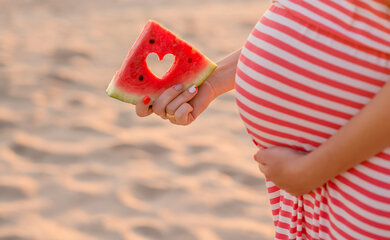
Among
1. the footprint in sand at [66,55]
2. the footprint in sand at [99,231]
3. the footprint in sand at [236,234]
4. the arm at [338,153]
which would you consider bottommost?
the arm at [338,153]

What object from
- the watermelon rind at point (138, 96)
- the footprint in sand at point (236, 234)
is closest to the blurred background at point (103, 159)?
the footprint in sand at point (236, 234)

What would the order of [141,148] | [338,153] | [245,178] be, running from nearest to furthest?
[338,153], [245,178], [141,148]

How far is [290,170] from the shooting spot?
1305mm

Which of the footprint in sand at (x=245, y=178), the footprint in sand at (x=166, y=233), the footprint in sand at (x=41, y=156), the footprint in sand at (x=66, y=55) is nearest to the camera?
the footprint in sand at (x=166, y=233)

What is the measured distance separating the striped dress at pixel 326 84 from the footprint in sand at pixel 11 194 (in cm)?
242

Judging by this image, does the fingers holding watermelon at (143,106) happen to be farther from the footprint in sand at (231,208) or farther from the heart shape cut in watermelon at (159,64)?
the heart shape cut in watermelon at (159,64)

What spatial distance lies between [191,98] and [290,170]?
471 millimetres

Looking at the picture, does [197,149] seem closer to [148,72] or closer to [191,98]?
[148,72]

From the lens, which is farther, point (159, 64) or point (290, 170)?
point (159, 64)

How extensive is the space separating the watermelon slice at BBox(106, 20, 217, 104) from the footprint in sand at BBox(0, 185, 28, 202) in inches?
75.8

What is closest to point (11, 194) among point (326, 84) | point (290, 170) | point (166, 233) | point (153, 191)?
point (153, 191)

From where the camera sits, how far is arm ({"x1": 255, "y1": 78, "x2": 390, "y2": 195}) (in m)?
1.18

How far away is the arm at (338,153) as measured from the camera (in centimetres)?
118

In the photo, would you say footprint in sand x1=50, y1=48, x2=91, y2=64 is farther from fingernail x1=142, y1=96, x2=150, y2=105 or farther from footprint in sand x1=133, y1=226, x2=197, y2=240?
fingernail x1=142, y1=96, x2=150, y2=105
